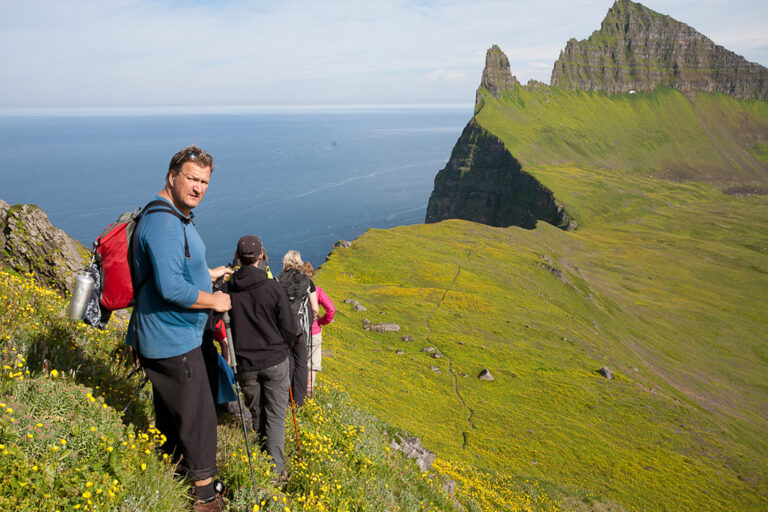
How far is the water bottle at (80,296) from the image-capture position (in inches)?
200

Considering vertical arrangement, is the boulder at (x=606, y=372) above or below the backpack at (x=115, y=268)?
below

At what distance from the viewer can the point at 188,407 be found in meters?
5.51

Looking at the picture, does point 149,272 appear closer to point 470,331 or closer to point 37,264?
point 37,264

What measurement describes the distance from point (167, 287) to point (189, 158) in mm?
1513

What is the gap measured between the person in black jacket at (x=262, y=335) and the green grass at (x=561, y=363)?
16625mm

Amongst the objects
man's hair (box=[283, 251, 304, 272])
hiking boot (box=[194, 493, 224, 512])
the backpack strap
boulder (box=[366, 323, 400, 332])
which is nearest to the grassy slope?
boulder (box=[366, 323, 400, 332])

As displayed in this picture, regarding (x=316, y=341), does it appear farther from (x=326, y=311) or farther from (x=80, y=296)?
(x=80, y=296)

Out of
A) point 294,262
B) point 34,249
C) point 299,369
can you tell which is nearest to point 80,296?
point 294,262

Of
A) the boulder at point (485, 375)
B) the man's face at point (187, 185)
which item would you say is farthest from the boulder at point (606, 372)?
the man's face at point (187, 185)

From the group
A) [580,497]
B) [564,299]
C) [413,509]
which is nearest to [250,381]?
[413,509]

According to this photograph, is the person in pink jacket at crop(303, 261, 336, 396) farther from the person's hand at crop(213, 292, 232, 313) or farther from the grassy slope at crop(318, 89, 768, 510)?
the grassy slope at crop(318, 89, 768, 510)

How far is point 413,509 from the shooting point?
8.84 metres

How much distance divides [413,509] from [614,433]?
34004mm

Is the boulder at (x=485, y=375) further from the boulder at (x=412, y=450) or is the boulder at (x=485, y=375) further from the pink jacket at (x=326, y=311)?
the pink jacket at (x=326, y=311)
